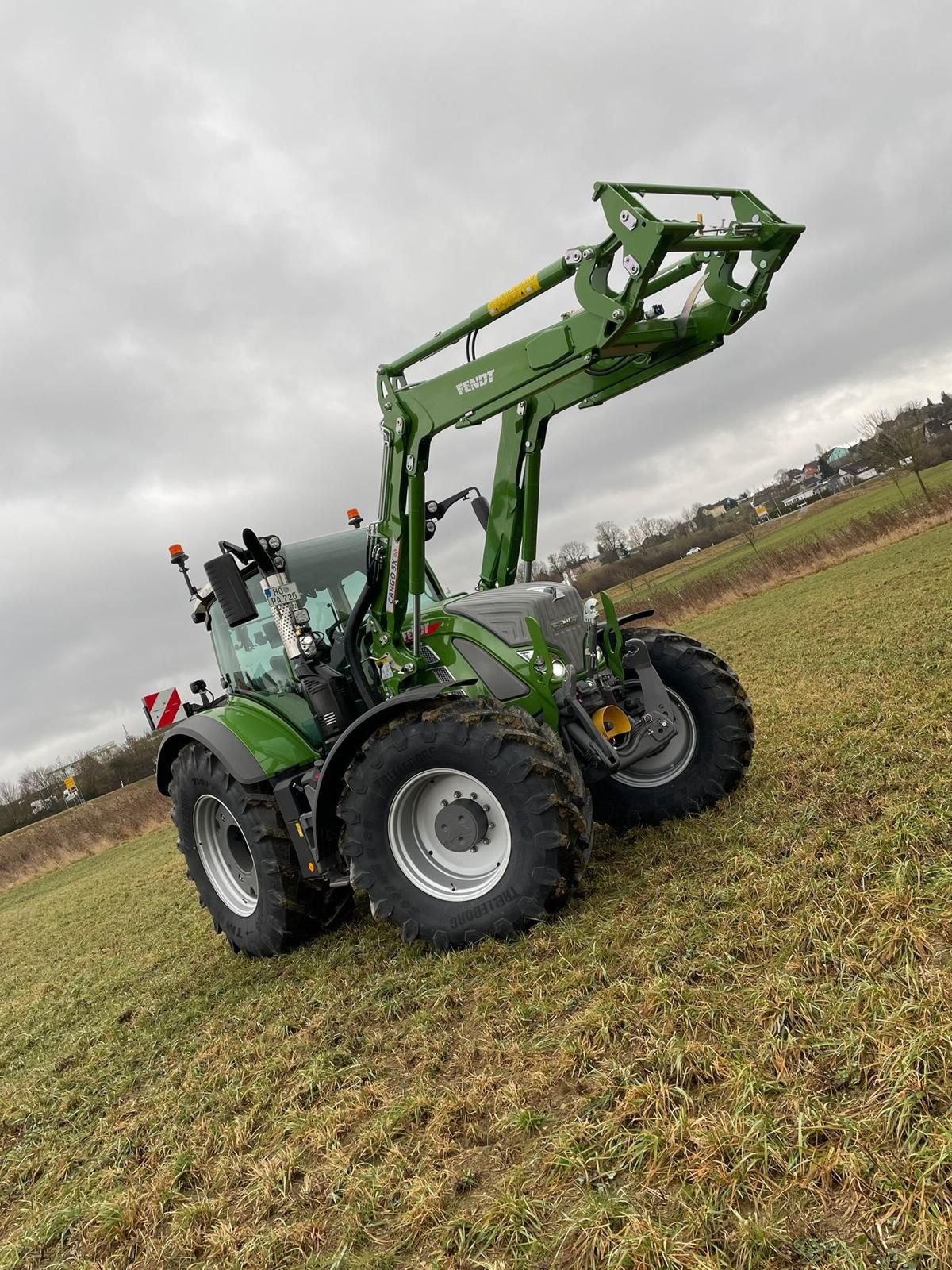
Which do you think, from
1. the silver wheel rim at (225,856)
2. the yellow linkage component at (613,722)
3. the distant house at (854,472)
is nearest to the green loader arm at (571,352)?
the yellow linkage component at (613,722)

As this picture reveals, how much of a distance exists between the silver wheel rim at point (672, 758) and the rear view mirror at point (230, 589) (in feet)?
8.21

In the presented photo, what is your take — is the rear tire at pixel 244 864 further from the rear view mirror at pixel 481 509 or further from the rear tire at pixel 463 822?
the rear view mirror at pixel 481 509

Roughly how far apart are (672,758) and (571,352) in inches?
101

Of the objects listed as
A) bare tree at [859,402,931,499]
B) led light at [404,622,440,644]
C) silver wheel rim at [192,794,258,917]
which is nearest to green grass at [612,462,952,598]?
bare tree at [859,402,931,499]

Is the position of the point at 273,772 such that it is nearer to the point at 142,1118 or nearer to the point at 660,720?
the point at 142,1118

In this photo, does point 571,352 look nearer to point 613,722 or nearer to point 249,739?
point 613,722

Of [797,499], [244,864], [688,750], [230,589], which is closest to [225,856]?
[244,864]

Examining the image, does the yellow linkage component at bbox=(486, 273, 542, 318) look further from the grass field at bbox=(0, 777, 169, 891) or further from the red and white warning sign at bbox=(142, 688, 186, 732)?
the grass field at bbox=(0, 777, 169, 891)

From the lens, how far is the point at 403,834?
4.27 m

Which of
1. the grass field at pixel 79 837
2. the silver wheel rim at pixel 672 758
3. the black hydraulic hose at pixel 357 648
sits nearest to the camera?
the black hydraulic hose at pixel 357 648

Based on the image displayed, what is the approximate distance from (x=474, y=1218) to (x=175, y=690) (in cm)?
1031

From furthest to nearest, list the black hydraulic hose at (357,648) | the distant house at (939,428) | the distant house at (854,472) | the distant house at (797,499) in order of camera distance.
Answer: the distant house at (854,472)
the distant house at (797,499)
the distant house at (939,428)
the black hydraulic hose at (357,648)

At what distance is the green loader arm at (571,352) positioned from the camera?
4.00m

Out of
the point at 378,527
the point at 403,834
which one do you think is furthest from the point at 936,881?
the point at 378,527
